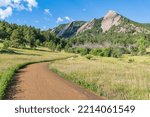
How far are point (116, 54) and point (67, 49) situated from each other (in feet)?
143

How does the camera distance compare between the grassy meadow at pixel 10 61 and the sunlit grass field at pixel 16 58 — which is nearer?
the grassy meadow at pixel 10 61

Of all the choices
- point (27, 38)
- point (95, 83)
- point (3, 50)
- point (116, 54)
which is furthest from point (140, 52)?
point (95, 83)

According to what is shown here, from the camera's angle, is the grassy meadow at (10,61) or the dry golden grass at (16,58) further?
the dry golden grass at (16,58)

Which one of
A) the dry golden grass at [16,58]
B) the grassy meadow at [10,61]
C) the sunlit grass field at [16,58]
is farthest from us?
the sunlit grass field at [16,58]

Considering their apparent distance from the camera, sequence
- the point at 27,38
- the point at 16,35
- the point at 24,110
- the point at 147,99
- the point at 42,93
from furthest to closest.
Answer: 1. the point at 27,38
2. the point at 16,35
3. the point at 42,93
4. the point at 147,99
5. the point at 24,110

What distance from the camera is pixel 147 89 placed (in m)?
25.5

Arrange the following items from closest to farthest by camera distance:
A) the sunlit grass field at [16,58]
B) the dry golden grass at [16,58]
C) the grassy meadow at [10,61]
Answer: the grassy meadow at [10,61] → the dry golden grass at [16,58] → the sunlit grass field at [16,58]

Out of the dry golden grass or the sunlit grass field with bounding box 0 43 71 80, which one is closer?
the dry golden grass

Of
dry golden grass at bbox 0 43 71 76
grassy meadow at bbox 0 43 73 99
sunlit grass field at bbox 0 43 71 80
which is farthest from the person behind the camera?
sunlit grass field at bbox 0 43 71 80

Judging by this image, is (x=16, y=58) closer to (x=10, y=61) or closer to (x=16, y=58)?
(x=16, y=58)

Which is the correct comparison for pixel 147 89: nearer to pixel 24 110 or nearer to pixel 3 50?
pixel 24 110

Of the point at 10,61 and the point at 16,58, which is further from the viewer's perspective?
the point at 16,58

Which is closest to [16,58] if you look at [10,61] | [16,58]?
[16,58]

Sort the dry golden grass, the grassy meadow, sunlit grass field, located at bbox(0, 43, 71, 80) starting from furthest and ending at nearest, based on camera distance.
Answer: sunlit grass field, located at bbox(0, 43, 71, 80) → the dry golden grass → the grassy meadow
